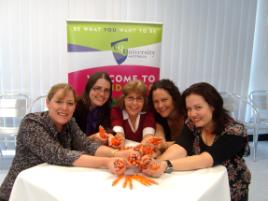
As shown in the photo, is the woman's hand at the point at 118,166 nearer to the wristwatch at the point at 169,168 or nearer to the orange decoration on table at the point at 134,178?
the orange decoration on table at the point at 134,178

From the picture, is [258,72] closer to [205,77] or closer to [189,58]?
[205,77]

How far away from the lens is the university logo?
315cm

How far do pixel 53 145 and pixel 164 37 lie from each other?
3.20 m

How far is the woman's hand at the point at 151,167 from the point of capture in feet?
4.63

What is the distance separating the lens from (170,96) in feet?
7.61

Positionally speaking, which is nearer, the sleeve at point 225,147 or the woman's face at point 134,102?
the sleeve at point 225,147

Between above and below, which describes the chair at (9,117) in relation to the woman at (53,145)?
below

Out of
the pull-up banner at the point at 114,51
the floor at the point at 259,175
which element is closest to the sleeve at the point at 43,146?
the pull-up banner at the point at 114,51

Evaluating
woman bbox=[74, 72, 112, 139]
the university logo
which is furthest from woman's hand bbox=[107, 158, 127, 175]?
the university logo

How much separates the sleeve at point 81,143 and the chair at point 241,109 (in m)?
2.91

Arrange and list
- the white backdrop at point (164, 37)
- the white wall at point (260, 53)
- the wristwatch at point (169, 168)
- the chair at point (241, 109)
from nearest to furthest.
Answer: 1. the wristwatch at point (169, 168)
2. the white backdrop at point (164, 37)
3. the chair at point (241, 109)
4. the white wall at point (260, 53)

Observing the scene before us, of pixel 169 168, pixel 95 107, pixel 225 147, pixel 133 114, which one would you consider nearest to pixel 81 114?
pixel 95 107

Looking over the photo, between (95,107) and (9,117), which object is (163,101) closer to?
(95,107)

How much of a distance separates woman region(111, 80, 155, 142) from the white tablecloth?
2.60 ft
